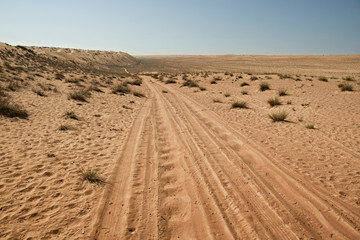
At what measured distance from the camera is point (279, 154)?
5.65 meters

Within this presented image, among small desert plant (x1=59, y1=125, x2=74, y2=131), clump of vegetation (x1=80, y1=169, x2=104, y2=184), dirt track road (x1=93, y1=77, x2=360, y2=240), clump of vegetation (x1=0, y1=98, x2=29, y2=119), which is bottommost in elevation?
dirt track road (x1=93, y1=77, x2=360, y2=240)

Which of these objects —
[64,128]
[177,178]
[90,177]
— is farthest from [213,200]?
[64,128]

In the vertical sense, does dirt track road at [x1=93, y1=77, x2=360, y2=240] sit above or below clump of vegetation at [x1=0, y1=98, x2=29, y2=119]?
below

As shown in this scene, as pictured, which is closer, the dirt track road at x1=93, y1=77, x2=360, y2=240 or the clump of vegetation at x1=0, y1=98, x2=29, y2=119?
the dirt track road at x1=93, y1=77, x2=360, y2=240

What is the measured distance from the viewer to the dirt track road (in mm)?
3018

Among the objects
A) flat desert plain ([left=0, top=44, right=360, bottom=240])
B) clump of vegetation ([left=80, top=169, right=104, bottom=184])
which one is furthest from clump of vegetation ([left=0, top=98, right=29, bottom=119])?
clump of vegetation ([left=80, top=169, right=104, bottom=184])

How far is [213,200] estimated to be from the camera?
367 cm

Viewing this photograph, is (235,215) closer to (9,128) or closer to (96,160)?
(96,160)

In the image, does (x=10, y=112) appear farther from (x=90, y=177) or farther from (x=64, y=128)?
(x=90, y=177)

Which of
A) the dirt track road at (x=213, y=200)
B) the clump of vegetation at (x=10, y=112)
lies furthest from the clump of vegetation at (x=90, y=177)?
the clump of vegetation at (x=10, y=112)

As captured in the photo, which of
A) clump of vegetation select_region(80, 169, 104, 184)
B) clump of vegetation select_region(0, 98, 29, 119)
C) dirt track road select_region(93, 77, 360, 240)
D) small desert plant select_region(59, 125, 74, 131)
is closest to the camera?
dirt track road select_region(93, 77, 360, 240)

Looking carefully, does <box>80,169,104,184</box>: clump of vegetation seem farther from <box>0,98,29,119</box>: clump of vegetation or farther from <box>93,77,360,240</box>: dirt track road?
<box>0,98,29,119</box>: clump of vegetation

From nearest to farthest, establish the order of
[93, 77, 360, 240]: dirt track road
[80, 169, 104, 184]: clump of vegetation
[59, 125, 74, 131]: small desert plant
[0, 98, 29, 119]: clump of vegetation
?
1. [93, 77, 360, 240]: dirt track road
2. [80, 169, 104, 184]: clump of vegetation
3. [59, 125, 74, 131]: small desert plant
4. [0, 98, 29, 119]: clump of vegetation

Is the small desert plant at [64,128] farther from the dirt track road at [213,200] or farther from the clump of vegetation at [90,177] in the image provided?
the clump of vegetation at [90,177]
